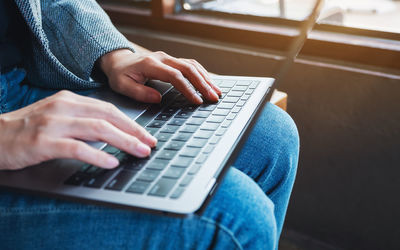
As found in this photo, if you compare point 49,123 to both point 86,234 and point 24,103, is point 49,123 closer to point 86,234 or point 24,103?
point 86,234

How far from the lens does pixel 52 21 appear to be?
2.54 ft

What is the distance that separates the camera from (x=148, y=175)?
18.5 inches

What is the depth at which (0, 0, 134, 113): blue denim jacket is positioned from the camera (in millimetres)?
727

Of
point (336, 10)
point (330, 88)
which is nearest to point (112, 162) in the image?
point (330, 88)

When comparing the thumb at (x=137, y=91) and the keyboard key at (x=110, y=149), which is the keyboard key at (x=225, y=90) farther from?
the keyboard key at (x=110, y=149)

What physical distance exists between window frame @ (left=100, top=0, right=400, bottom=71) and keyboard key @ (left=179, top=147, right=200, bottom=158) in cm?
67

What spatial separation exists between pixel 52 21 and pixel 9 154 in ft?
1.24

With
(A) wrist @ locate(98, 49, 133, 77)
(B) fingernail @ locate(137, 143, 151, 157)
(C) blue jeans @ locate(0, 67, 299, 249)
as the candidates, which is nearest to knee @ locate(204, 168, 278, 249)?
(C) blue jeans @ locate(0, 67, 299, 249)

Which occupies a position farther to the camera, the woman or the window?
the window

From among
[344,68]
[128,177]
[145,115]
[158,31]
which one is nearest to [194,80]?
[145,115]

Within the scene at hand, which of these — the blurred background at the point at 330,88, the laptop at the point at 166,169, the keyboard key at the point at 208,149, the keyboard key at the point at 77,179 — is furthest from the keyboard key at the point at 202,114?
the blurred background at the point at 330,88

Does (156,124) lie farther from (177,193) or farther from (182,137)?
(177,193)

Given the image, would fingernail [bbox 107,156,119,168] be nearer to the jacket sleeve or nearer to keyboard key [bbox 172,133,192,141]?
keyboard key [bbox 172,133,192,141]

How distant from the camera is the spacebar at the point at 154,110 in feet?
2.05
